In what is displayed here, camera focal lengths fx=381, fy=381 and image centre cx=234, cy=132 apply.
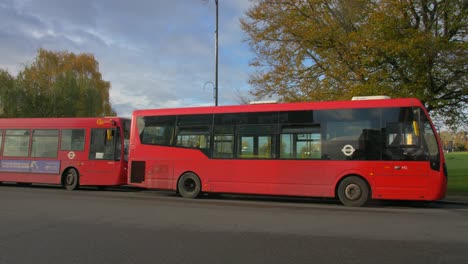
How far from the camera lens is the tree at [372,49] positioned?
14.3 m

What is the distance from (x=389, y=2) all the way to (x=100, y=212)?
502 inches

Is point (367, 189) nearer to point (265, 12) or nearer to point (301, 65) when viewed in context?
point (301, 65)

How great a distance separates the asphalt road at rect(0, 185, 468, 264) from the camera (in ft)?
18.1

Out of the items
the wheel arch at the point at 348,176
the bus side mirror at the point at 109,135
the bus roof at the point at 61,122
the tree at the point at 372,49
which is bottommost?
the wheel arch at the point at 348,176

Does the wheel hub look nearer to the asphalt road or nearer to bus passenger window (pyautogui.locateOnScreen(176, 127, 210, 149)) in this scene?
the asphalt road

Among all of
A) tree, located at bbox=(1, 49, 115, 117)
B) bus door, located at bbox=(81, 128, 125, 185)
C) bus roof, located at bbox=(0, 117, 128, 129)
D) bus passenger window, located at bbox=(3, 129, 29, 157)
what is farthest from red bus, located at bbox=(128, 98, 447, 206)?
tree, located at bbox=(1, 49, 115, 117)

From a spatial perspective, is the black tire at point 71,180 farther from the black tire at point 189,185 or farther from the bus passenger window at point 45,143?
the black tire at point 189,185

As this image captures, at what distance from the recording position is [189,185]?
1358cm

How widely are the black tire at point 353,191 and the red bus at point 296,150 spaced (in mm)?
29

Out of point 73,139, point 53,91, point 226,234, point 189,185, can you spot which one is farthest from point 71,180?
point 53,91


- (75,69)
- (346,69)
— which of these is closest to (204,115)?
(346,69)

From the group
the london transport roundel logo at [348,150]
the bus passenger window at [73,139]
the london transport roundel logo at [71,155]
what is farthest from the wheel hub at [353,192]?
the london transport roundel logo at [71,155]

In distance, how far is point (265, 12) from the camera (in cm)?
1753

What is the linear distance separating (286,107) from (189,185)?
4.43 metres
